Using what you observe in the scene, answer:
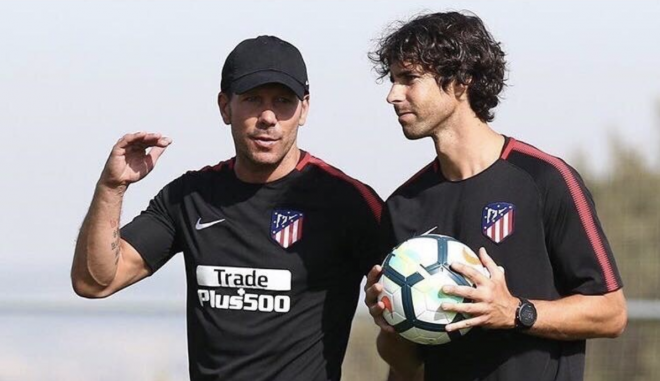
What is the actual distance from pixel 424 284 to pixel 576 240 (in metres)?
0.54

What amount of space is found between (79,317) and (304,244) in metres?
4.51

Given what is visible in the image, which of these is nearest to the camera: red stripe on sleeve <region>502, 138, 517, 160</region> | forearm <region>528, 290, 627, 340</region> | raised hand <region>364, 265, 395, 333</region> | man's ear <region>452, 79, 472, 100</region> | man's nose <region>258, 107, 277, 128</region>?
forearm <region>528, 290, 627, 340</region>

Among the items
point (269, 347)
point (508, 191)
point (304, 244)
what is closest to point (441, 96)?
point (508, 191)

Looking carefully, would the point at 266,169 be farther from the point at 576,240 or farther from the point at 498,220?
the point at 576,240

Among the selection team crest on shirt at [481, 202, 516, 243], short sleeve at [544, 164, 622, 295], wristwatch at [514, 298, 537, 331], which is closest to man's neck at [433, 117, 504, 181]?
team crest on shirt at [481, 202, 516, 243]

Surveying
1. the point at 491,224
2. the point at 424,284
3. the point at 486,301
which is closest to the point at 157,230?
the point at 424,284

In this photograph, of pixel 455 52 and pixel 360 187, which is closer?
pixel 455 52

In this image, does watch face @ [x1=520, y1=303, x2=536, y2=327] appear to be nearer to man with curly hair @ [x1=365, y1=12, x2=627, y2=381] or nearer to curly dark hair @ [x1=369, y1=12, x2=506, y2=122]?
man with curly hair @ [x1=365, y1=12, x2=627, y2=381]

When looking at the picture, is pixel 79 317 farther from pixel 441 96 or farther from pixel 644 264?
pixel 441 96

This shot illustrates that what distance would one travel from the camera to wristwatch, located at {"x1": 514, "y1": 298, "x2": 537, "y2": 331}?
460cm

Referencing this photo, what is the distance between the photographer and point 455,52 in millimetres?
5066

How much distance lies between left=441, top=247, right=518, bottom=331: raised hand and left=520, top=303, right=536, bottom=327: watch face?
27 mm

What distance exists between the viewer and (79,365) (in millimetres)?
9219

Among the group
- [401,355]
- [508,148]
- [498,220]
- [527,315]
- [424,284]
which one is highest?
[508,148]
